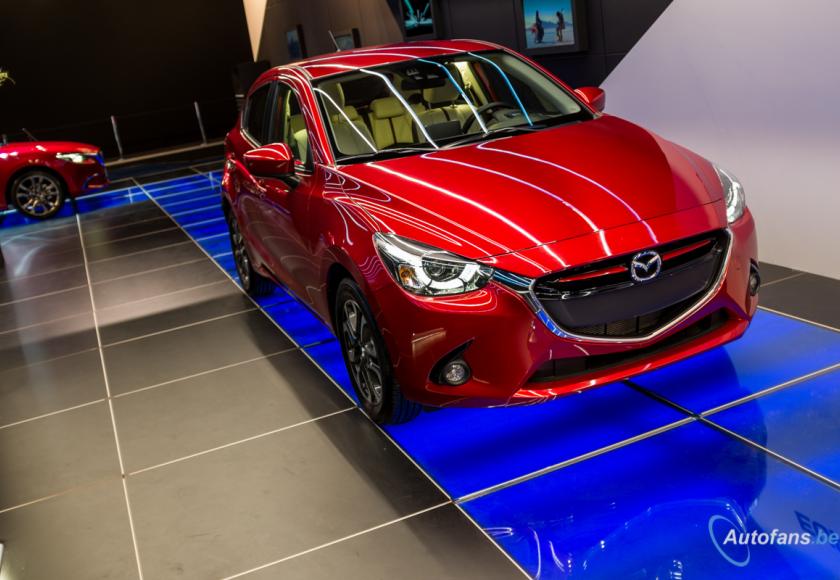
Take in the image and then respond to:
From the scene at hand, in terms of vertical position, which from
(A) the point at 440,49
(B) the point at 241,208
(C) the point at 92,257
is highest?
(A) the point at 440,49

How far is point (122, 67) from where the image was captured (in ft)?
67.8

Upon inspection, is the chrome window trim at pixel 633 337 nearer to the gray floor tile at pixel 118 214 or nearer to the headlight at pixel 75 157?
the gray floor tile at pixel 118 214

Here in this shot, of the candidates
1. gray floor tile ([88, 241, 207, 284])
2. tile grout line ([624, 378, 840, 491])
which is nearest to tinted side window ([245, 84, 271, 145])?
tile grout line ([624, 378, 840, 491])

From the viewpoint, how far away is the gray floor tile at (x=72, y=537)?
3.59 meters

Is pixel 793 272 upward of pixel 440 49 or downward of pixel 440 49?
downward

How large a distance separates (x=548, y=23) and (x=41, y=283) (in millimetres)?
5406

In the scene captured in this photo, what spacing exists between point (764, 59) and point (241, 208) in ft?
11.6

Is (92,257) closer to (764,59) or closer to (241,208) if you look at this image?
(241,208)

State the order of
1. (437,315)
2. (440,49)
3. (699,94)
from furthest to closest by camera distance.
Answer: (699,94) → (440,49) → (437,315)

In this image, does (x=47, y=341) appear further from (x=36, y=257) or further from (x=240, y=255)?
(x=36, y=257)

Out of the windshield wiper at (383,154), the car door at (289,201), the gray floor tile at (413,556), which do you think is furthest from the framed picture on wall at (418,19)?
the gray floor tile at (413,556)

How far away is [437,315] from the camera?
3.57 m

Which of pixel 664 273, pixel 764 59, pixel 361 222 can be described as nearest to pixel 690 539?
pixel 664 273

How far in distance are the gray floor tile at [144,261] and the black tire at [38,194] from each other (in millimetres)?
3741
